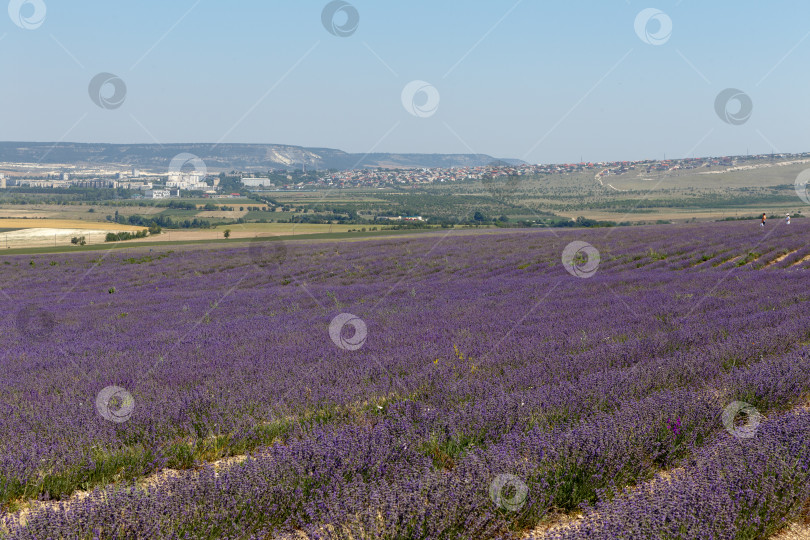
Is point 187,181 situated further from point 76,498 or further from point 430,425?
point 76,498

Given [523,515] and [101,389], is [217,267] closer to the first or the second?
[101,389]

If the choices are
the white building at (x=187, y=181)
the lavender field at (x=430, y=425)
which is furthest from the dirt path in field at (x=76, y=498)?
the white building at (x=187, y=181)

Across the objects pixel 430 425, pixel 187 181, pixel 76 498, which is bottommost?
pixel 76 498

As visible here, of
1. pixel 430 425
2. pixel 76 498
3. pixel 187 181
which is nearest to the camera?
pixel 76 498

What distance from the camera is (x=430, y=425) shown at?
12.3 feet

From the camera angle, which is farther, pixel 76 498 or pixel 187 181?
pixel 187 181

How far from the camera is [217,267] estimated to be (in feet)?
92.1

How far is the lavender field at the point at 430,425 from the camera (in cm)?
260

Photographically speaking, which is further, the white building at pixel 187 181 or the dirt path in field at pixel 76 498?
the white building at pixel 187 181

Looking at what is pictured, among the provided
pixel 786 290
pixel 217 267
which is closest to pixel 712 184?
pixel 217 267

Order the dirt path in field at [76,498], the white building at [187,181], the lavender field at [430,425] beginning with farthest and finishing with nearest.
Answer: the white building at [187,181]
the dirt path in field at [76,498]
the lavender field at [430,425]

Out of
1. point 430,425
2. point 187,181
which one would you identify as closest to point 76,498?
point 430,425

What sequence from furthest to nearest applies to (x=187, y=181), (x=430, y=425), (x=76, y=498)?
(x=187, y=181) < (x=430, y=425) < (x=76, y=498)

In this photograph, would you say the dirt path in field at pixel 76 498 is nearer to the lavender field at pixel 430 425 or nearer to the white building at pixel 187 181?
the lavender field at pixel 430 425
